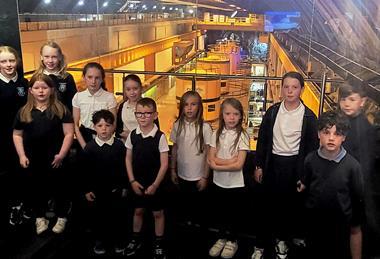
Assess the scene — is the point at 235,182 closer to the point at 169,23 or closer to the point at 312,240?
the point at 312,240

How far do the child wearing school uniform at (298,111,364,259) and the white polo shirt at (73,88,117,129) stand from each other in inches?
58.1

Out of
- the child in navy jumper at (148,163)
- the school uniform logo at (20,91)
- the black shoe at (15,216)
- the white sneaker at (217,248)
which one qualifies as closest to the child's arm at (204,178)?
the child in navy jumper at (148,163)

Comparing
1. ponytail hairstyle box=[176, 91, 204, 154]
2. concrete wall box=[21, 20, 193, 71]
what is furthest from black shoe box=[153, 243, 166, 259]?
concrete wall box=[21, 20, 193, 71]

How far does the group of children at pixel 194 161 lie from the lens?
2156 mm

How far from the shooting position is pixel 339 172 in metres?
2.04

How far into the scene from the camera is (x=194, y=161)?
2504mm

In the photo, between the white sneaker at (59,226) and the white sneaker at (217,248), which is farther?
the white sneaker at (59,226)

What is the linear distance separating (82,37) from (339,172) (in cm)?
441

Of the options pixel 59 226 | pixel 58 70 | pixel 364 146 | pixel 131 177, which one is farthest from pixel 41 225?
pixel 364 146

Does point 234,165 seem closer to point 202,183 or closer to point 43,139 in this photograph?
point 202,183

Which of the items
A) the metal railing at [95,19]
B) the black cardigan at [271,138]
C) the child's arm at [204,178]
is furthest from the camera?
the metal railing at [95,19]

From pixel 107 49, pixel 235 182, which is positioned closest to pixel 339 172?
pixel 235 182

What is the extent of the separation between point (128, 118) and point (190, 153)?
603 millimetres

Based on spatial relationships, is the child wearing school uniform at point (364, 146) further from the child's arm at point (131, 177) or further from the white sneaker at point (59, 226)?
the white sneaker at point (59, 226)
